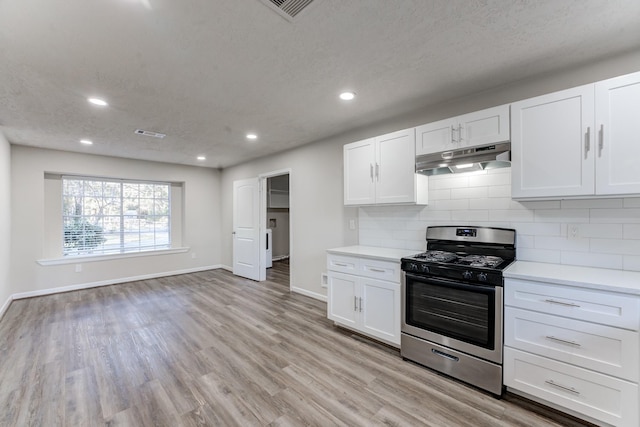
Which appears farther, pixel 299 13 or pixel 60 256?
pixel 60 256

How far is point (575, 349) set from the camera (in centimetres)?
174

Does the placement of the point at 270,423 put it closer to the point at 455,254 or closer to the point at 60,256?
the point at 455,254

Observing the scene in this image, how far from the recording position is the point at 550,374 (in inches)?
71.8

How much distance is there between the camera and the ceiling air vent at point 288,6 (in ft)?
4.83

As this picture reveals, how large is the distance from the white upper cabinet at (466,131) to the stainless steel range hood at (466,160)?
0.05 m

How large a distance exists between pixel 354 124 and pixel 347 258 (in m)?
1.71

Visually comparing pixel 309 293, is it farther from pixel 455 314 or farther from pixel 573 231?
pixel 573 231

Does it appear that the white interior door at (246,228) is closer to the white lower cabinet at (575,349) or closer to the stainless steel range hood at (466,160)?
the stainless steel range hood at (466,160)

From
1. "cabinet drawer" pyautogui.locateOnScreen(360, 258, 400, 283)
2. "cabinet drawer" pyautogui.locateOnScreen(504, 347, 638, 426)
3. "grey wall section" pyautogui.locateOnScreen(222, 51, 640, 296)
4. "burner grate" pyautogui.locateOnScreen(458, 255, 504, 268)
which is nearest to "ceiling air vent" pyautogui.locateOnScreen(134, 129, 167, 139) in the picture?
"grey wall section" pyautogui.locateOnScreen(222, 51, 640, 296)

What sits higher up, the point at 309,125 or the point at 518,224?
the point at 309,125

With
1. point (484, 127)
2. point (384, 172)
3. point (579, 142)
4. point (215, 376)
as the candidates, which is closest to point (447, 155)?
point (484, 127)

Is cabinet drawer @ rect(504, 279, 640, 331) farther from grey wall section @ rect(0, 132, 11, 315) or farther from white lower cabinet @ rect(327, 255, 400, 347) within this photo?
grey wall section @ rect(0, 132, 11, 315)

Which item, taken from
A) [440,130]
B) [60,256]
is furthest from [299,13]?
Answer: [60,256]

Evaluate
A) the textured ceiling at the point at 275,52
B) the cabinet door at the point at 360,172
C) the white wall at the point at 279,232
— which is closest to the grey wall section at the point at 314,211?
the cabinet door at the point at 360,172
